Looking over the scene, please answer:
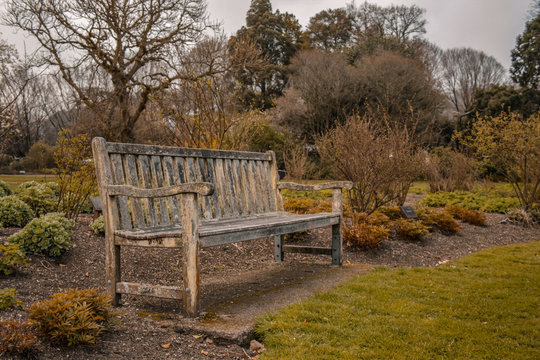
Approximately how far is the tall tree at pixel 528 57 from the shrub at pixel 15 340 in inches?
1215

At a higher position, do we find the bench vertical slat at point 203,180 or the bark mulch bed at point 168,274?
the bench vertical slat at point 203,180

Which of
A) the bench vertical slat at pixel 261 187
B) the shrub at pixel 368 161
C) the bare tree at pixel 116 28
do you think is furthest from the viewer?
the bare tree at pixel 116 28

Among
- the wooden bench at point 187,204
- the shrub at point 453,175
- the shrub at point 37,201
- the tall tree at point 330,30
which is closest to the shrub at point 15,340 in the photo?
the wooden bench at point 187,204

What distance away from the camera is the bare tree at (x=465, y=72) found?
3794cm

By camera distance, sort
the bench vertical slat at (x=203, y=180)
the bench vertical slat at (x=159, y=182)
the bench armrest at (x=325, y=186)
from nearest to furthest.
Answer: the bench vertical slat at (x=159, y=182)
the bench vertical slat at (x=203, y=180)
the bench armrest at (x=325, y=186)

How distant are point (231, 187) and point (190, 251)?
172 centimetres

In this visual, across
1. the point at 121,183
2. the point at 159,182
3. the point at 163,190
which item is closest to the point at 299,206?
the point at 159,182

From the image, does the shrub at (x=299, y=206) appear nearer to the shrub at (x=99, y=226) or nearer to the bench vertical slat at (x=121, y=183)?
the shrub at (x=99, y=226)

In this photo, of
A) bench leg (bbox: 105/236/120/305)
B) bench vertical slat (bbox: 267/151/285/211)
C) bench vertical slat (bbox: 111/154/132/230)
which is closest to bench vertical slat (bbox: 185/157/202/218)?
bench vertical slat (bbox: 111/154/132/230)

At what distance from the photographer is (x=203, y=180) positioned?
4199 millimetres

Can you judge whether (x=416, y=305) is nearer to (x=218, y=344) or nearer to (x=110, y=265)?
(x=218, y=344)

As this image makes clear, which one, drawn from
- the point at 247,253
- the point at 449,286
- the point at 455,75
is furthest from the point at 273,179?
the point at 455,75

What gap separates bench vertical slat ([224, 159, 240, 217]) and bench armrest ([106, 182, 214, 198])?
1508 millimetres

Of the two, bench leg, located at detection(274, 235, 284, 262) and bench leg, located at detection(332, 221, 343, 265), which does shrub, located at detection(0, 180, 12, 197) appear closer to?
bench leg, located at detection(274, 235, 284, 262)
